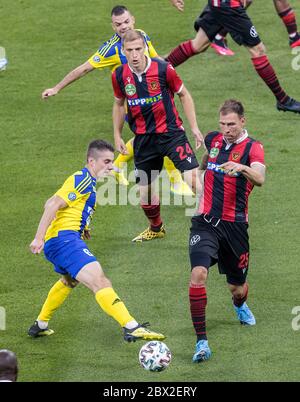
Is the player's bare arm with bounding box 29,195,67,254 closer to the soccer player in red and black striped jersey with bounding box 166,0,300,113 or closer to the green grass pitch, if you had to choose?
the green grass pitch

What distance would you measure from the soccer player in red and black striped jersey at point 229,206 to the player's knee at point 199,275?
12cm

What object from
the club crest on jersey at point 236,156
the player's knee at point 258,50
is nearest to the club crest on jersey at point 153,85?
the club crest on jersey at point 236,156

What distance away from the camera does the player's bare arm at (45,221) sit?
1120 centimetres

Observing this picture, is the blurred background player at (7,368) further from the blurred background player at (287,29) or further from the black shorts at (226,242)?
the blurred background player at (287,29)

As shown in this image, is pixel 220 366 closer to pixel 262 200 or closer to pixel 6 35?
pixel 262 200

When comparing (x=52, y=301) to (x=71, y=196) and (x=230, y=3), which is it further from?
(x=230, y=3)

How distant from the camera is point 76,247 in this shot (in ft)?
38.4

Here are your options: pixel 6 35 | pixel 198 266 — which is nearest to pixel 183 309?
pixel 198 266

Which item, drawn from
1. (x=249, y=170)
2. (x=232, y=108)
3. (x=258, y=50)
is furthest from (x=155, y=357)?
(x=258, y=50)

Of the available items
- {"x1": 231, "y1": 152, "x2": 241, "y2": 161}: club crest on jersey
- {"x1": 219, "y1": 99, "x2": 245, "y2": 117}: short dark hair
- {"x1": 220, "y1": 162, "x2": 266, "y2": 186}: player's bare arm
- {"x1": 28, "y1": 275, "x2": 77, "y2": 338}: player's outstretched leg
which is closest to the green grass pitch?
{"x1": 28, "y1": 275, "x2": 77, "y2": 338}: player's outstretched leg

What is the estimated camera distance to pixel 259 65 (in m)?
16.9

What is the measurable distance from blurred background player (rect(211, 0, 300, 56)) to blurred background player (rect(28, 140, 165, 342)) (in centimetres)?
801

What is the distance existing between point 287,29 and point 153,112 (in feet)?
20.7
